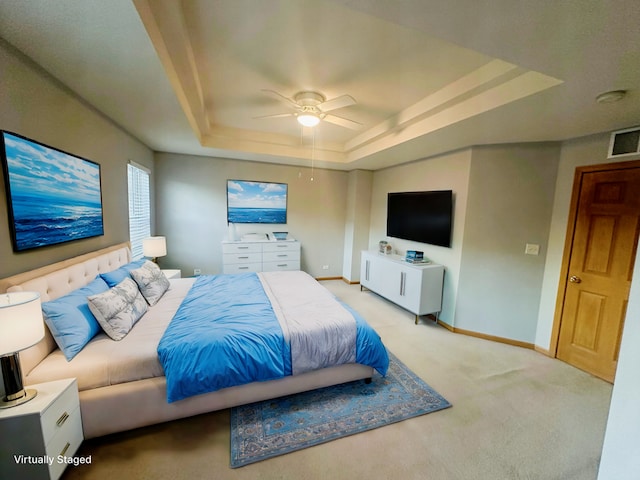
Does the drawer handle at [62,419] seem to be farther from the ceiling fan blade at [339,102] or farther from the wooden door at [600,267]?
the wooden door at [600,267]

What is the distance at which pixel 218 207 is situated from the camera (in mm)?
4480

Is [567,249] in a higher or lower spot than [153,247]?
higher

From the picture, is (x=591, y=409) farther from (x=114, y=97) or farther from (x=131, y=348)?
(x=114, y=97)

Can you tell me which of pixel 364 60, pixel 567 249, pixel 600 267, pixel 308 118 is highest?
pixel 364 60

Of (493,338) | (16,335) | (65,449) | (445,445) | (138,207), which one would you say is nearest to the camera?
(16,335)

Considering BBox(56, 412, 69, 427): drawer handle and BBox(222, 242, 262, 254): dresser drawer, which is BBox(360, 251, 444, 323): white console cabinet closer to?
BBox(222, 242, 262, 254): dresser drawer

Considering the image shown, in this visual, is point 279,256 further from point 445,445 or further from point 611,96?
point 611,96

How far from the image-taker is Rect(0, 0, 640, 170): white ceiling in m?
1.15

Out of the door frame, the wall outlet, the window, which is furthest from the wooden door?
the window

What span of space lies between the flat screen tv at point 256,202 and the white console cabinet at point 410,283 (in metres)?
2.07

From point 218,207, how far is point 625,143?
5046 millimetres

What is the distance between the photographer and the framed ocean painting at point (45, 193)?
1.48m

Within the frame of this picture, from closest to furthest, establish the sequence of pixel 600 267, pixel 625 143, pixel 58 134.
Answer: pixel 58 134 < pixel 625 143 < pixel 600 267

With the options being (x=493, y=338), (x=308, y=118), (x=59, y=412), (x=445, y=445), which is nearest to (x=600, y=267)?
(x=493, y=338)
